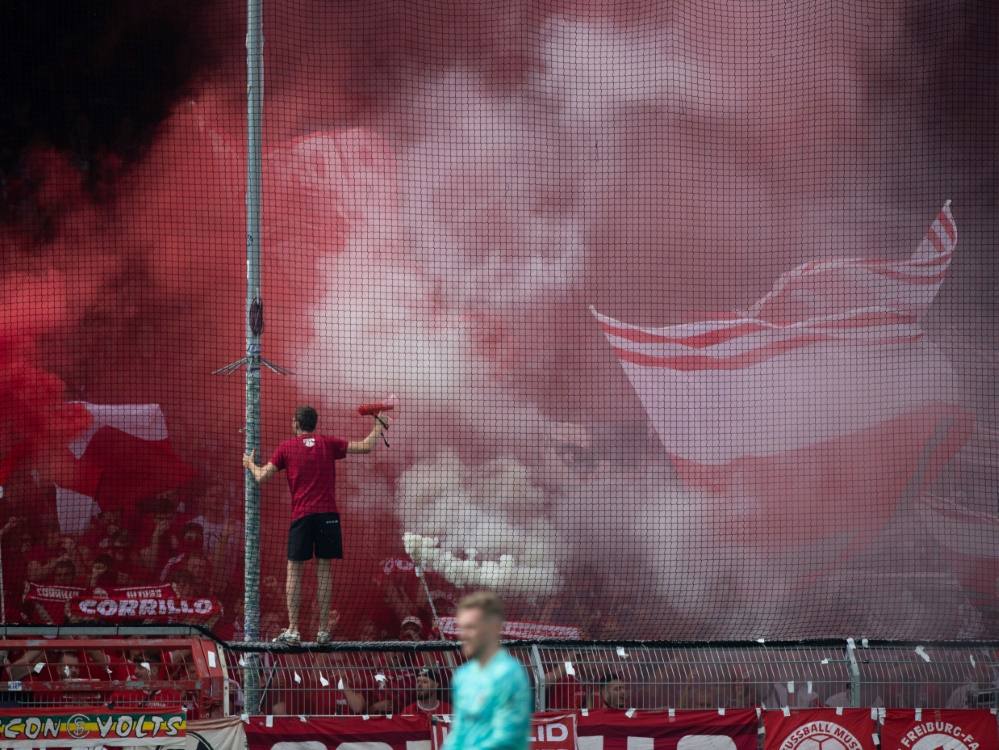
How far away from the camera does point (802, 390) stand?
40.8ft

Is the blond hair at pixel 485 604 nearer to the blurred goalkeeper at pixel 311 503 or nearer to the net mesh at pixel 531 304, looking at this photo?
the blurred goalkeeper at pixel 311 503

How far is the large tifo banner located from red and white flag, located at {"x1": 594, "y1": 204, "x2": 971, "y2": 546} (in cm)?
671

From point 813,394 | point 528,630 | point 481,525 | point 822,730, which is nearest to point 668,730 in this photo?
point 822,730

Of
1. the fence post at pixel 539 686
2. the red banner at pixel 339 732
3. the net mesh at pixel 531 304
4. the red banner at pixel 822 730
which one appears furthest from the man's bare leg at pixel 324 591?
the red banner at pixel 822 730

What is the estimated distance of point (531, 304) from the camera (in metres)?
12.6

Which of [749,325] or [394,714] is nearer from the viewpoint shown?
[394,714]

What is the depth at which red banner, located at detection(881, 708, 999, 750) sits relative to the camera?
7.60 meters

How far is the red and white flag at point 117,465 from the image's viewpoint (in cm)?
1178

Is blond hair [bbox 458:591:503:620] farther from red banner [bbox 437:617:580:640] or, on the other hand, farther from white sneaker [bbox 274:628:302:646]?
red banner [bbox 437:617:580:640]

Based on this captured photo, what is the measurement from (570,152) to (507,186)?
0.81 metres

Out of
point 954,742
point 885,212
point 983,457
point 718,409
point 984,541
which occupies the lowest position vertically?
point 954,742

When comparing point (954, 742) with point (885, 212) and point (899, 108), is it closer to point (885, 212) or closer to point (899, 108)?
point (885, 212)

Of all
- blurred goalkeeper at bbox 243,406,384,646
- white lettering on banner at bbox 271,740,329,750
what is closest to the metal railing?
white lettering on banner at bbox 271,740,329,750

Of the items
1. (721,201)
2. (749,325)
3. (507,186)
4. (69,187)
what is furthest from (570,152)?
(69,187)
